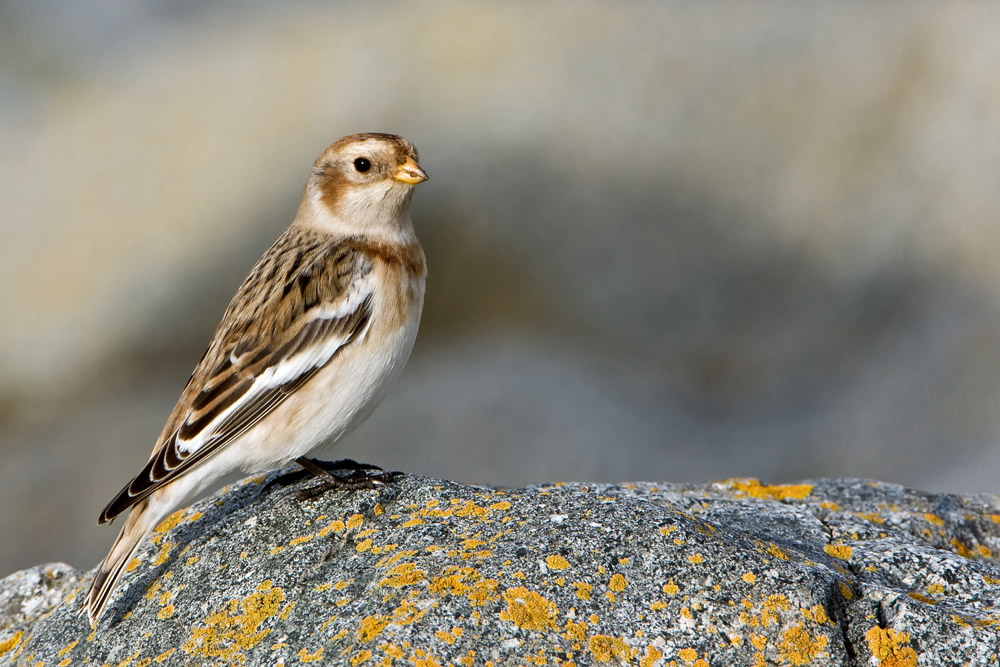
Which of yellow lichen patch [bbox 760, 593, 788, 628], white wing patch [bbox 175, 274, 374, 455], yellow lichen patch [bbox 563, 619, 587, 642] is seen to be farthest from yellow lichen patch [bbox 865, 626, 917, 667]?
white wing patch [bbox 175, 274, 374, 455]

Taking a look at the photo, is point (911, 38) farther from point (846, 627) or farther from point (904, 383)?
point (846, 627)

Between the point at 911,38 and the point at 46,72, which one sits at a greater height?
the point at 911,38

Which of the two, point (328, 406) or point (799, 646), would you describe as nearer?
point (799, 646)

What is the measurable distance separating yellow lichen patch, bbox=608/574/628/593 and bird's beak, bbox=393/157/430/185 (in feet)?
6.93

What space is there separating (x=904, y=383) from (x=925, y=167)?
1641mm

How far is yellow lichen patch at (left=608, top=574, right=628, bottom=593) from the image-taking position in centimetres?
311

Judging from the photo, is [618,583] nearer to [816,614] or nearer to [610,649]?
[610,649]

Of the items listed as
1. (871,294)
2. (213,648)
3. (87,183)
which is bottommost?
(213,648)

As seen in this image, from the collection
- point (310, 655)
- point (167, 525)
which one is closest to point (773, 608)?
point (310, 655)

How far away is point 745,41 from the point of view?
8.56 meters

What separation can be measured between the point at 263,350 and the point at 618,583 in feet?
5.84

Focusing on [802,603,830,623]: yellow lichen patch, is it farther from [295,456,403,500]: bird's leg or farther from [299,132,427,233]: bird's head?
[299,132,427,233]: bird's head

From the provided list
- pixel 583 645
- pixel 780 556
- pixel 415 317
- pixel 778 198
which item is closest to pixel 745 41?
pixel 778 198

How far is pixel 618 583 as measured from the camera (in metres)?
3.12
